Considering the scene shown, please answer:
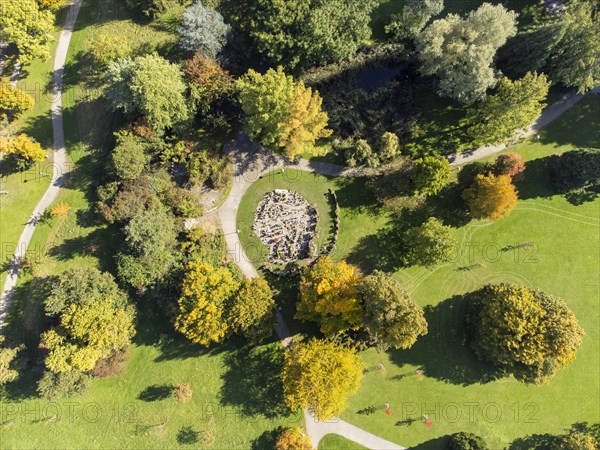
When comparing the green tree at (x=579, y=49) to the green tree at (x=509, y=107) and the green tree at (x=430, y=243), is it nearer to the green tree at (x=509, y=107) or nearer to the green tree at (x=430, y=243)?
the green tree at (x=509, y=107)

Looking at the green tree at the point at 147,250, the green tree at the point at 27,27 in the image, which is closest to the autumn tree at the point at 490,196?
the green tree at the point at 147,250

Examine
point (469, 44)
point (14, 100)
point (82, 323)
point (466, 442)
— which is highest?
point (14, 100)

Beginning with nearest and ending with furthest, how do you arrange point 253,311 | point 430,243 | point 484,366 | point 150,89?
point 150,89 → point 253,311 → point 430,243 → point 484,366

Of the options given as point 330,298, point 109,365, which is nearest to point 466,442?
point 330,298

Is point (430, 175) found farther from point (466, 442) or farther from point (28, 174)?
point (28, 174)

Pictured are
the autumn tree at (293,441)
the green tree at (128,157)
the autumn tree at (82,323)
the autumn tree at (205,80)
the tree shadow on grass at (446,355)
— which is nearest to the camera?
the autumn tree at (82,323)

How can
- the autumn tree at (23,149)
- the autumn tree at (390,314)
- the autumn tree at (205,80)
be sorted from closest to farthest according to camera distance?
the autumn tree at (390,314) → the autumn tree at (205,80) → the autumn tree at (23,149)
